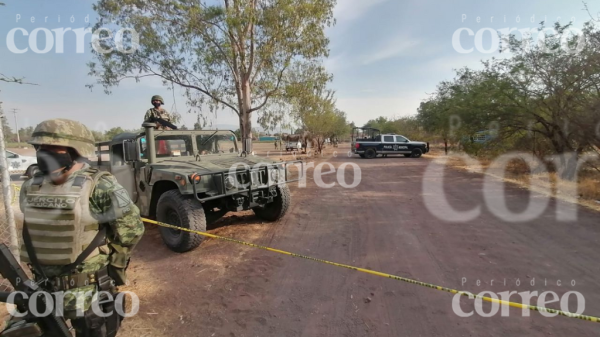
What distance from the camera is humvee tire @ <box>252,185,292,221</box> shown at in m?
5.54

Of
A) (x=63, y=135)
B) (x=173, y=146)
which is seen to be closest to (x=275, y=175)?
(x=173, y=146)

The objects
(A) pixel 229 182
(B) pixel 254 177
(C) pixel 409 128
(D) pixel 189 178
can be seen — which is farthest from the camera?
(C) pixel 409 128

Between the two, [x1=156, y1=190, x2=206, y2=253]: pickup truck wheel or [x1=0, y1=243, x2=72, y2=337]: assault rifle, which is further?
[x1=156, y1=190, x2=206, y2=253]: pickup truck wheel

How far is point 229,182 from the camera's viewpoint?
4.38 meters

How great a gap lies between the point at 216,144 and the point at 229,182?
5.37 ft

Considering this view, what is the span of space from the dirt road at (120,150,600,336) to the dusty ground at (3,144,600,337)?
0.5 inches

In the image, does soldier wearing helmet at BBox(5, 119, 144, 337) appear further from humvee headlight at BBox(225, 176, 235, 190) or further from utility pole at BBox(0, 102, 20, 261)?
humvee headlight at BBox(225, 176, 235, 190)

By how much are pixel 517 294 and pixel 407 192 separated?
18.4 ft

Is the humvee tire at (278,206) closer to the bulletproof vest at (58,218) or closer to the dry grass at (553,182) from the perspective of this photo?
the bulletproof vest at (58,218)

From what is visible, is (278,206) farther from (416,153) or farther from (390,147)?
(416,153)

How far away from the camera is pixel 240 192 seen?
4.53m

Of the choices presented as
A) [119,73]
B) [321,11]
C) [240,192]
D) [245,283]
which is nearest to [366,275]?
[245,283]

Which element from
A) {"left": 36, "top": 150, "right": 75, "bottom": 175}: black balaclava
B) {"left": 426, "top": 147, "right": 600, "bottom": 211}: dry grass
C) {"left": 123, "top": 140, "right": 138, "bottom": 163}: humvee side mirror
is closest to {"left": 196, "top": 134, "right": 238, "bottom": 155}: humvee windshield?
{"left": 123, "top": 140, "right": 138, "bottom": 163}: humvee side mirror

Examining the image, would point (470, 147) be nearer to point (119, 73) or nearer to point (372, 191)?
point (372, 191)
